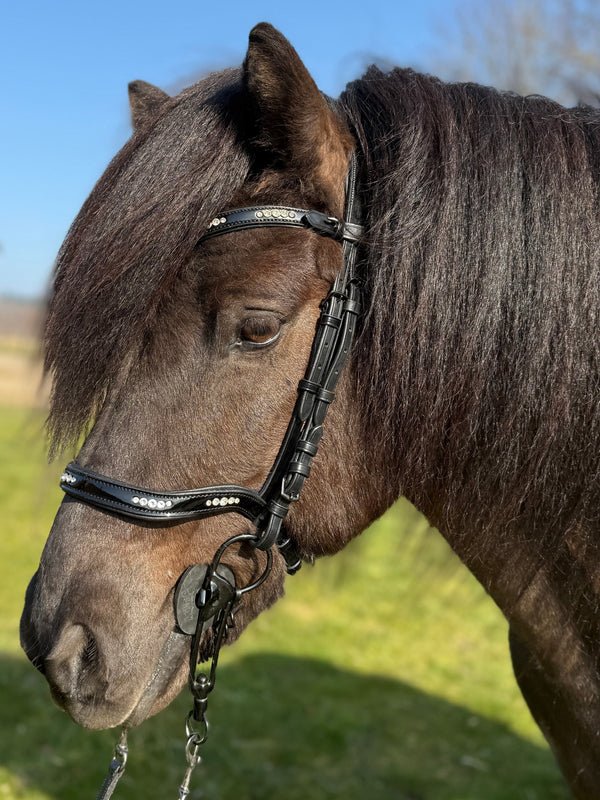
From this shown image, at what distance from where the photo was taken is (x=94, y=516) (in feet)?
5.36

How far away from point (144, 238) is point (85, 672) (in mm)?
1025

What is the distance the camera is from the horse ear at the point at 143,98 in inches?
80.0

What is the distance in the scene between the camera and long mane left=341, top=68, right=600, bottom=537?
1679mm

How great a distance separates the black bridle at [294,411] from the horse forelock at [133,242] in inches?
4.0

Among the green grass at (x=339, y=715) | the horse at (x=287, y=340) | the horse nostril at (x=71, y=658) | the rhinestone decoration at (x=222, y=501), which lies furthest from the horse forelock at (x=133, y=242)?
the green grass at (x=339, y=715)

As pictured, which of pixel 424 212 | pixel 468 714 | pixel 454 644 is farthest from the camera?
pixel 454 644

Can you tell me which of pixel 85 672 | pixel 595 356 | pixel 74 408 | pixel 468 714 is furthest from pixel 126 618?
pixel 468 714

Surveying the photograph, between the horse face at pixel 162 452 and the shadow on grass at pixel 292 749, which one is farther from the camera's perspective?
the shadow on grass at pixel 292 749

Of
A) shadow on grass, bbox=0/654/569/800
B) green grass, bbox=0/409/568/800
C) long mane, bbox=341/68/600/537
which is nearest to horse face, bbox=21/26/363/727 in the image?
long mane, bbox=341/68/600/537

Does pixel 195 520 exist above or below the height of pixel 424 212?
below

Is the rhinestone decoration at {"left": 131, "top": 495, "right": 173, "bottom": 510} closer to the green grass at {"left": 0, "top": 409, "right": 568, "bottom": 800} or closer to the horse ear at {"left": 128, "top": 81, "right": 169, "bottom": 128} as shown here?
the green grass at {"left": 0, "top": 409, "right": 568, "bottom": 800}

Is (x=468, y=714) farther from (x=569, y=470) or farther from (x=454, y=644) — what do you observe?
(x=569, y=470)

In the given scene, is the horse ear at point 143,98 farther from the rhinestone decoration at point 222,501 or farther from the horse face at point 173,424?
the rhinestone decoration at point 222,501

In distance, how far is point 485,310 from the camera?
167 centimetres
